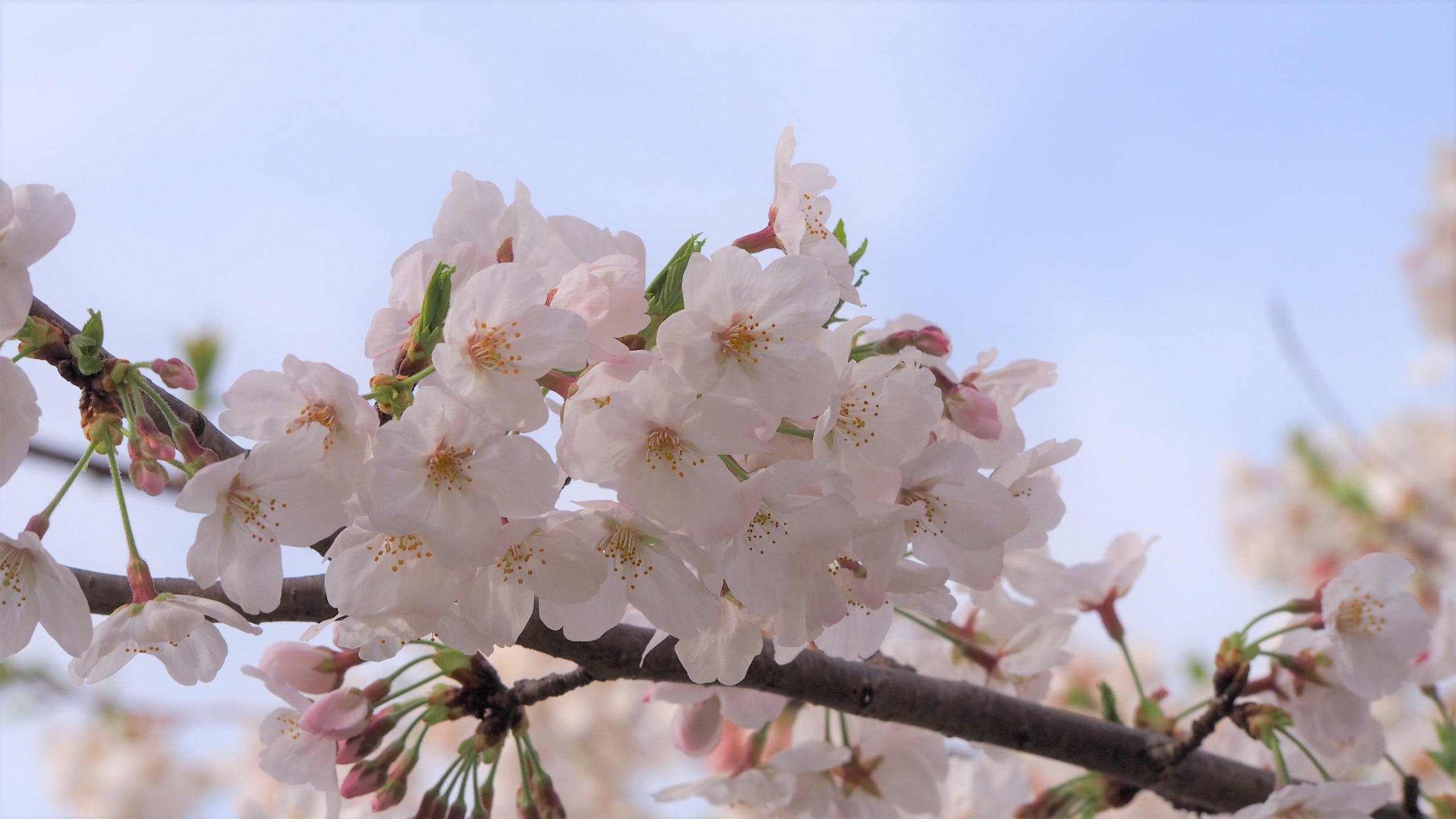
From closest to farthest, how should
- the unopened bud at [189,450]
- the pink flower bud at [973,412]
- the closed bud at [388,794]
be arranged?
1. the unopened bud at [189,450]
2. the pink flower bud at [973,412]
3. the closed bud at [388,794]

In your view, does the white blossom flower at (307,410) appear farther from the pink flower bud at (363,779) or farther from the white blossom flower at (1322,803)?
the white blossom flower at (1322,803)

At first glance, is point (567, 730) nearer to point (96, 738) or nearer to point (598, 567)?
point (96, 738)

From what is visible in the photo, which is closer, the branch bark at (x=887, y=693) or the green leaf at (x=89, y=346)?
the green leaf at (x=89, y=346)

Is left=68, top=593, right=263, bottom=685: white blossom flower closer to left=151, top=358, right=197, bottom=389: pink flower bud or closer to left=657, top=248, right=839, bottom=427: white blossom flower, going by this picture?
left=151, top=358, right=197, bottom=389: pink flower bud

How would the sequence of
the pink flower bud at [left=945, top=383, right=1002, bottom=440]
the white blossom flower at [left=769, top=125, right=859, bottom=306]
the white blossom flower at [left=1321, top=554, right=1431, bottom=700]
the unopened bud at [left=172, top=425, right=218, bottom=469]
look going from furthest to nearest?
1. the white blossom flower at [left=1321, top=554, right=1431, bottom=700]
2. the pink flower bud at [left=945, top=383, right=1002, bottom=440]
3. the white blossom flower at [left=769, top=125, right=859, bottom=306]
4. the unopened bud at [left=172, top=425, right=218, bottom=469]

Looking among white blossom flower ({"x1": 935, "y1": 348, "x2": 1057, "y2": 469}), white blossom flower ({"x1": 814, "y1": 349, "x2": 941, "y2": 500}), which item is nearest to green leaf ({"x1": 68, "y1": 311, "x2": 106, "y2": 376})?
white blossom flower ({"x1": 814, "y1": 349, "x2": 941, "y2": 500})

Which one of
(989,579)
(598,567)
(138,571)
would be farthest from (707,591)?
(138,571)

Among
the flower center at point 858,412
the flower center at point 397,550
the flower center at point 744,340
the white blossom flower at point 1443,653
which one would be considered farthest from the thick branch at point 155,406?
the white blossom flower at point 1443,653
